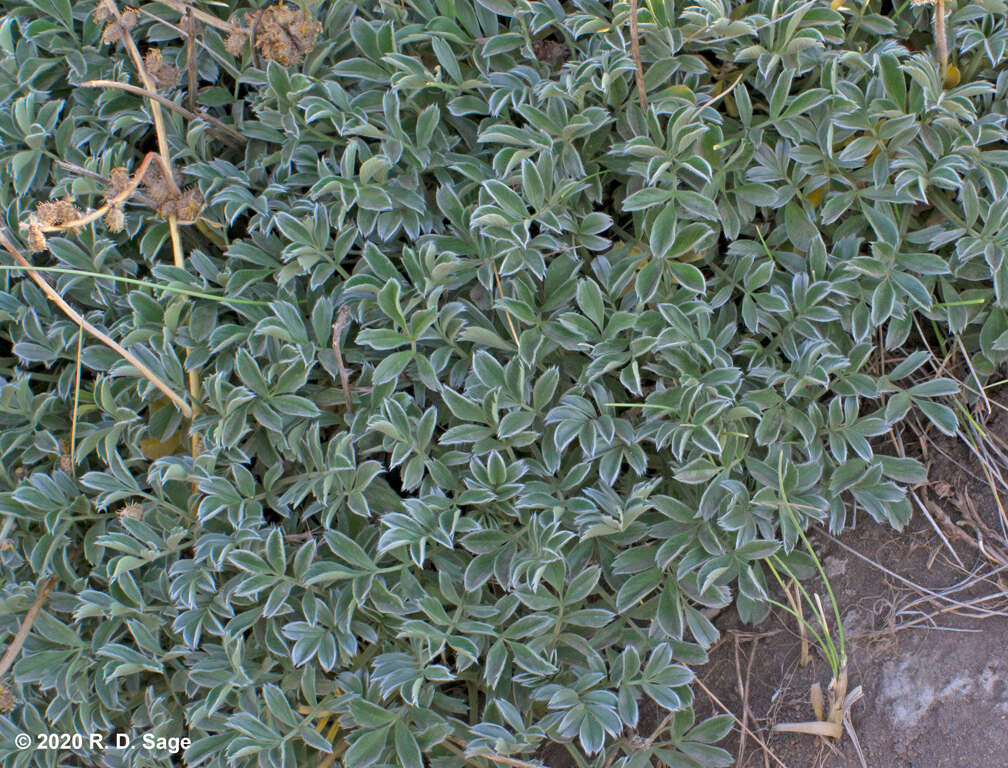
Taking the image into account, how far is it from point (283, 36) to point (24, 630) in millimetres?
1646

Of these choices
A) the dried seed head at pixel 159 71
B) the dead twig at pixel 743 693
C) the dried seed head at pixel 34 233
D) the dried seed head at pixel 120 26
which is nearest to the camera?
the dried seed head at pixel 34 233

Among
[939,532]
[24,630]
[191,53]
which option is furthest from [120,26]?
[939,532]

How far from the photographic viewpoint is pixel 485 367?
7.00 feet

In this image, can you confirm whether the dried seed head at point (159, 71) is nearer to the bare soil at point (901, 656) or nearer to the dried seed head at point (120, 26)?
the dried seed head at point (120, 26)

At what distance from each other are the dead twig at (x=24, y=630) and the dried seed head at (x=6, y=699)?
0.13 feet

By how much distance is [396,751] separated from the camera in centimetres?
200

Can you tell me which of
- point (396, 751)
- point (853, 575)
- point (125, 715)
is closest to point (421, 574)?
point (396, 751)

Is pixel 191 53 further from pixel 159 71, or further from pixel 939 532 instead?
pixel 939 532

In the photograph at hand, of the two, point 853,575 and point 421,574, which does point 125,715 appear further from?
point 853,575

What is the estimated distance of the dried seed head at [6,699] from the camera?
2162 millimetres

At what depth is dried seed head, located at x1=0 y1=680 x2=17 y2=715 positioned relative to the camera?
7.09 feet

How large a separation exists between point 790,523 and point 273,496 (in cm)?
127

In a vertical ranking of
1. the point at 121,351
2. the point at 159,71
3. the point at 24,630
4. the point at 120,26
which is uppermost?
the point at 120,26

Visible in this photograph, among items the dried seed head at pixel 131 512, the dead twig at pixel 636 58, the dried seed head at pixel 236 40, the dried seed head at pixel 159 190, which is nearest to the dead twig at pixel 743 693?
the dead twig at pixel 636 58
